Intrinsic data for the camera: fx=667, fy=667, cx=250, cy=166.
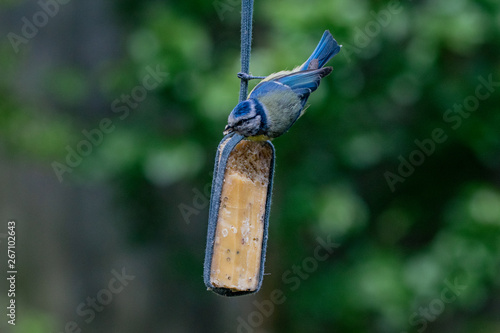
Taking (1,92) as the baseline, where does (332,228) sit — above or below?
below

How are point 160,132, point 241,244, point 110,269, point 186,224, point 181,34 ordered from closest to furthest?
point 241,244
point 181,34
point 160,132
point 186,224
point 110,269

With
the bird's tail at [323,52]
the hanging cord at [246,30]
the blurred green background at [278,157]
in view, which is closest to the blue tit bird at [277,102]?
the bird's tail at [323,52]

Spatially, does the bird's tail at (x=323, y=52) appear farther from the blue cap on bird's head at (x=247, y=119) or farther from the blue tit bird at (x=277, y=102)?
the blue cap on bird's head at (x=247, y=119)

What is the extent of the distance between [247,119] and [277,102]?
0.19 m

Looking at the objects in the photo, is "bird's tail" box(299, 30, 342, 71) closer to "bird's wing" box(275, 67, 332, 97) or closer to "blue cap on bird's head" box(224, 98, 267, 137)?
"bird's wing" box(275, 67, 332, 97)

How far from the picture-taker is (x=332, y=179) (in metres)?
3.06

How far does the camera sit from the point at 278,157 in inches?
121

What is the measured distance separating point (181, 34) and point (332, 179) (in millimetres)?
948

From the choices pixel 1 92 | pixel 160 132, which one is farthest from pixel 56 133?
pixel 160 132

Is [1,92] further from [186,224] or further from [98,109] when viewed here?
[186,224]

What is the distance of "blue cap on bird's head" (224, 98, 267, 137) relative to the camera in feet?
4.78

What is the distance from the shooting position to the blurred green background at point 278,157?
9.15 ft

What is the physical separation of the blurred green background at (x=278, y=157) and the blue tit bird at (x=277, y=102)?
0.78m

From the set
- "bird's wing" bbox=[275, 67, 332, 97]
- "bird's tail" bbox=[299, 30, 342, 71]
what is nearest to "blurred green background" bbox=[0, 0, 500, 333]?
"bird's tail" bbox=[299, 30, 342, 71]
